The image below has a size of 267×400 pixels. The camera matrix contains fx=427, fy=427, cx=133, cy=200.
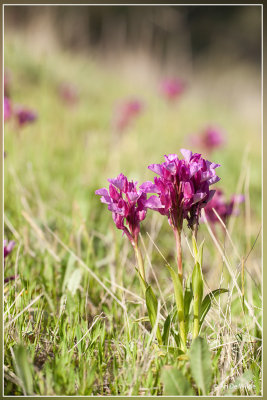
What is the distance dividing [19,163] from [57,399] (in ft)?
5.20

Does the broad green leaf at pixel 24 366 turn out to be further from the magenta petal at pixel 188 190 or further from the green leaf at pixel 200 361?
the magenta petal at pixel 188 190

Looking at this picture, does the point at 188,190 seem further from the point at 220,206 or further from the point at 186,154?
the point at 220,206

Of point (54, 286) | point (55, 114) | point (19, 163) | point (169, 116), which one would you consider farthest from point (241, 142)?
point (54, 286)

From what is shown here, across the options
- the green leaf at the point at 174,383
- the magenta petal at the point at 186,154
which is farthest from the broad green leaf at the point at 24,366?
the magenta petal at the point at 186,154

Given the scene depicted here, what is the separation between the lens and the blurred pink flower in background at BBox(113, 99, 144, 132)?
3.32m

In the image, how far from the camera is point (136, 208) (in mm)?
867

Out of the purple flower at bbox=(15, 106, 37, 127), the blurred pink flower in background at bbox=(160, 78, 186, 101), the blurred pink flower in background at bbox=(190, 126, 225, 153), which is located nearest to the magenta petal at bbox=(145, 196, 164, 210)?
the purple flower at bbox=(15, 106, 37, 127)

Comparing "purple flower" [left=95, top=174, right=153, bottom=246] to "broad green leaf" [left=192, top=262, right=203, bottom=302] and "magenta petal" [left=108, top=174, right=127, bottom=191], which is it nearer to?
"magenta petal" [left=108, top=174, right=127, bottom=191]

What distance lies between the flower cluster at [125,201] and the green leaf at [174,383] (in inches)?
10.0

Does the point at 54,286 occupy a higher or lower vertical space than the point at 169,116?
lower

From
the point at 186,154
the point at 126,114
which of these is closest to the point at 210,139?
the point at 126,114

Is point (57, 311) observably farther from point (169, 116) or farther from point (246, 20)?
point (246, 20)

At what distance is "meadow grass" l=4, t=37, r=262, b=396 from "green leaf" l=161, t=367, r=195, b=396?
0.12 feet

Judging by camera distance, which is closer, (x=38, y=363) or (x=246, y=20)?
(x=38, y=363)
